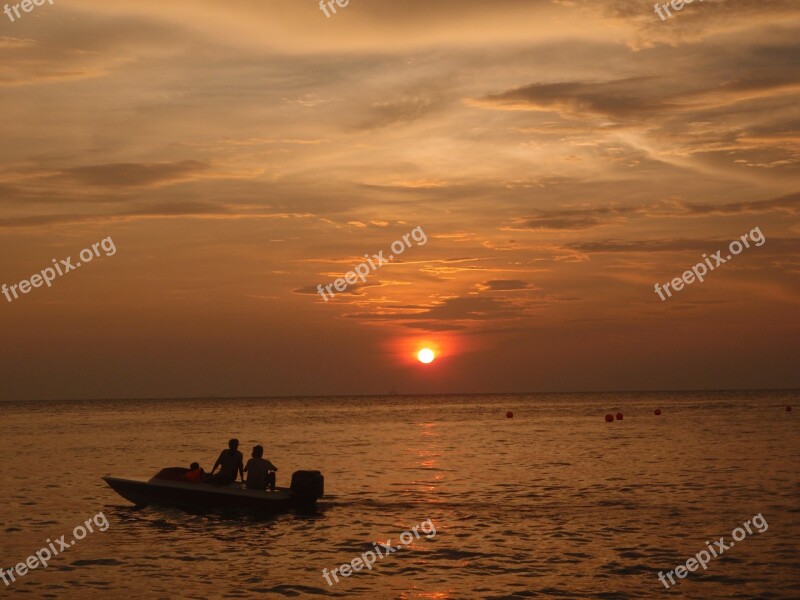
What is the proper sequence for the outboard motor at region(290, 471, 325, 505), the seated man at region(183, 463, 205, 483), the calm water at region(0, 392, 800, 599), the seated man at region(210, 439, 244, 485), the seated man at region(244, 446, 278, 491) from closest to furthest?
the calm water at region(0, 392, 800, 599)
the outboard motor at region(290, 471, 325, 505)
the seated man at region(244, 446, 278, 491)
the seated man at region(210, 439, 244, 485)
the seated man at region(183, 463, 205, 483)

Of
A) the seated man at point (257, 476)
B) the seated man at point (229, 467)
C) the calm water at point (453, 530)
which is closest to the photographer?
the calm water at point (453, 530)

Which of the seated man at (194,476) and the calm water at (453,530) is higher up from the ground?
the seated man at (194,476)

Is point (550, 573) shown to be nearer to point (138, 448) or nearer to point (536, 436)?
point (138, 448)

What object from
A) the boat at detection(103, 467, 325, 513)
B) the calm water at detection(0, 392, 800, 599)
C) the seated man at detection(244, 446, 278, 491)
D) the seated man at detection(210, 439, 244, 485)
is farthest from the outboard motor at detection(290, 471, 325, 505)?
the seated man at detection(210, 439, 244, 485)

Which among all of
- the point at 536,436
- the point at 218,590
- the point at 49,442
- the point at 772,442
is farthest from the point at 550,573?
the point at 49,442

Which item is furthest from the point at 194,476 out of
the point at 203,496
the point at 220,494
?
the point at 220,494

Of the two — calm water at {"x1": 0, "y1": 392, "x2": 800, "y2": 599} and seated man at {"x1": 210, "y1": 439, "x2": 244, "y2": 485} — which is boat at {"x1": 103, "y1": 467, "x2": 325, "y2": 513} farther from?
calm water at {"x1": 0, "y1": 392, "x2": 800, "y2": 599}

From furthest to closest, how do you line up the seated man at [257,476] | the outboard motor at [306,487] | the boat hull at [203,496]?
the seated man at [257,476] < the outboard motor at [306,487] < the boat hull at [203,496]

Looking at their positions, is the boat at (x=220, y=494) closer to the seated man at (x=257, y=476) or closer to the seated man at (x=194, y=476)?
the seated man at (x=194, y=476)

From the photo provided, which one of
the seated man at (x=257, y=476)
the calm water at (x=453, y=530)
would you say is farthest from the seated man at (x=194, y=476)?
the seated man at (x=257, y=476)

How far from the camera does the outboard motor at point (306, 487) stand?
29.4m

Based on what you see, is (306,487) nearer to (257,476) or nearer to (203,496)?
(257,476)

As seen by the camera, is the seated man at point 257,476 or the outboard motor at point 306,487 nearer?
the outboard motor at point 306,487

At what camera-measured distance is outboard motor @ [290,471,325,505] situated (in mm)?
29422
